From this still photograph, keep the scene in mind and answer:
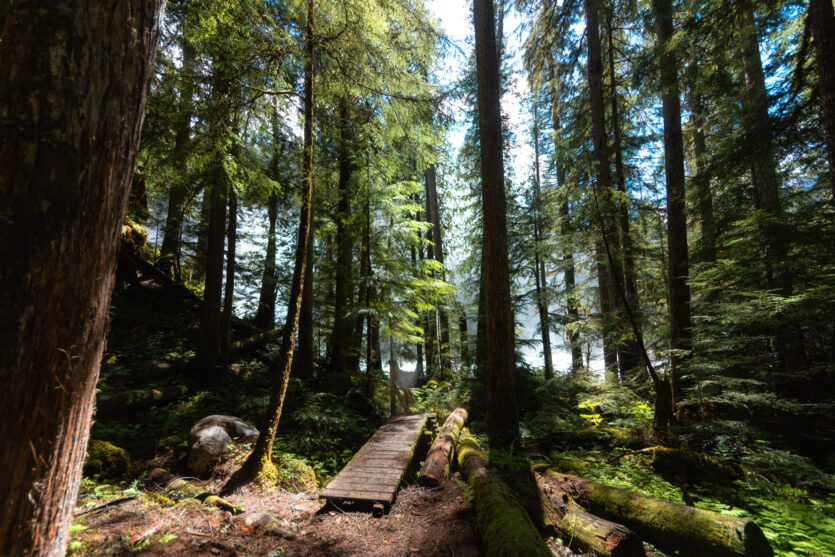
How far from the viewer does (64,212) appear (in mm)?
1861

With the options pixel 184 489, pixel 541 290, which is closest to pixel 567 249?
pixel 541 290

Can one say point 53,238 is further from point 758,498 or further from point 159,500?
point 758,498

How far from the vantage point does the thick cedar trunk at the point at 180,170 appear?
650cm

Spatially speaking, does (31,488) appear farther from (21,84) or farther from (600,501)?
(600,501)

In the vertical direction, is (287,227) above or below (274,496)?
above

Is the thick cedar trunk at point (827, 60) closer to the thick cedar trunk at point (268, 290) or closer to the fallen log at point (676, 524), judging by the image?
the fallen log at point (676, 524)

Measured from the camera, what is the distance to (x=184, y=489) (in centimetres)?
495

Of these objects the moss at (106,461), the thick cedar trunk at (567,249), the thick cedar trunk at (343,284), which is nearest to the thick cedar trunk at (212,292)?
the thick cedar trunk at (343,284)

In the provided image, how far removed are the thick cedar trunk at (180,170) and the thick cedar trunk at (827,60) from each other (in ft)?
31.9

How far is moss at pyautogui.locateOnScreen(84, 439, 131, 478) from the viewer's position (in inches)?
205

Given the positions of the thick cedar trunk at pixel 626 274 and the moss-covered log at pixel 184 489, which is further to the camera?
the thick cedar trunk at pixel 626 274

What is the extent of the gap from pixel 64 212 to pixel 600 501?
5589mm

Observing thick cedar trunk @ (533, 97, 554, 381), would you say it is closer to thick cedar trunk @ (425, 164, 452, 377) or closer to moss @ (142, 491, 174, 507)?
thick cedar trunk @ (425, 164, 452, 377)

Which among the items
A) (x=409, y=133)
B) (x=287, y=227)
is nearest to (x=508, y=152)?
(x=409, y=133)
